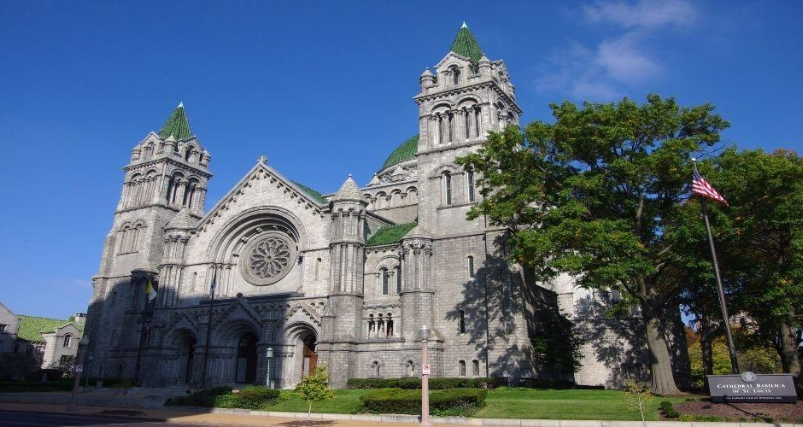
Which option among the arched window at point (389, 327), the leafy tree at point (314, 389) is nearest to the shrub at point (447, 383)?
the arched window at point (389, 327)

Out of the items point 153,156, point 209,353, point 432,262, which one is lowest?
point 209,353

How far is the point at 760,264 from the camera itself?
28.1 m

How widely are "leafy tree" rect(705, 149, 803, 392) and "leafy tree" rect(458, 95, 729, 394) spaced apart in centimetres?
217

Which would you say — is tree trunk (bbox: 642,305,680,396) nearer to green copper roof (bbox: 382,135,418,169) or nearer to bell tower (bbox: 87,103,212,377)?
bell tower (bbox: 87,103,212,377)

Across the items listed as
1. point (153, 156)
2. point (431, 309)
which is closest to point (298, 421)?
point (431, 309)

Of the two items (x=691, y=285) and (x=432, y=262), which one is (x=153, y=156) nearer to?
(x=432, y=262)

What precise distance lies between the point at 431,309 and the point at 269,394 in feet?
41.6

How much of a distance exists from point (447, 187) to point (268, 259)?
640 inches

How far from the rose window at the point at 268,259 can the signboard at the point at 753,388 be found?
3209 centimetres

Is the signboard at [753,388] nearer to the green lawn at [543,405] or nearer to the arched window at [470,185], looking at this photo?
the green lawn at [543,405]

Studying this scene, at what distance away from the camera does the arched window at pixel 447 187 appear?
43406 millimetres

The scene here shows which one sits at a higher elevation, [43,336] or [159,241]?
[159,241]

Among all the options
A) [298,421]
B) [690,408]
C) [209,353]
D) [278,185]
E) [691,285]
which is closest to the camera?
[690,408]

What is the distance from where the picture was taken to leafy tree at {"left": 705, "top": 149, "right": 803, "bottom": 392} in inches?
1003
